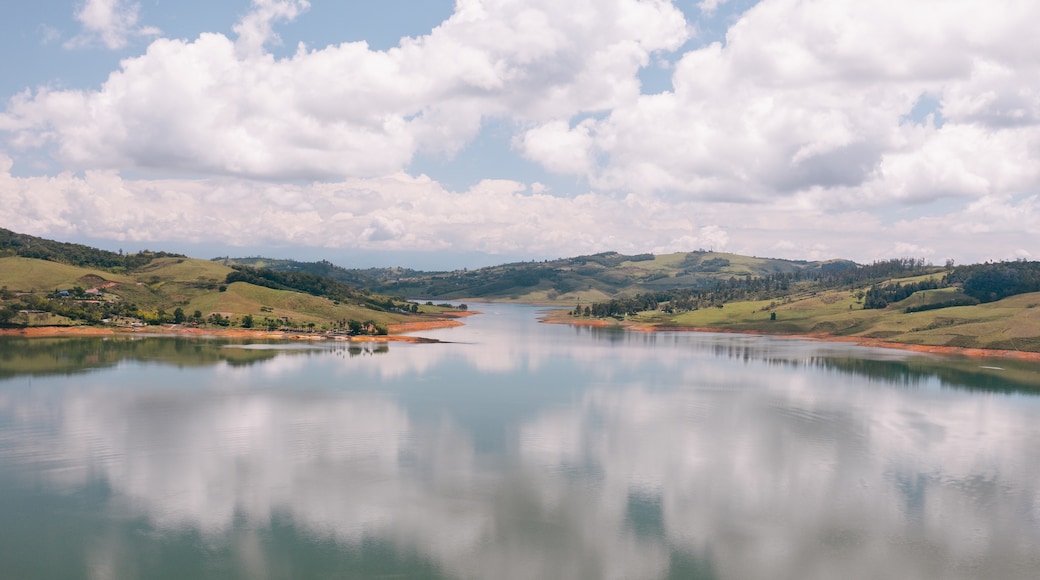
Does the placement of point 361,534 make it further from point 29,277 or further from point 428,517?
point 29,277

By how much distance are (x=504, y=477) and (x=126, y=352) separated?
104099mm

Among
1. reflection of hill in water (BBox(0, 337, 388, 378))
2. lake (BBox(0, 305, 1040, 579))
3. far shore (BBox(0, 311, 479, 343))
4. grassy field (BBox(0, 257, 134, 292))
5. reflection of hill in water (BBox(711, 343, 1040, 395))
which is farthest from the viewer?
grassy field (BBox(0, 257, 134, 292))

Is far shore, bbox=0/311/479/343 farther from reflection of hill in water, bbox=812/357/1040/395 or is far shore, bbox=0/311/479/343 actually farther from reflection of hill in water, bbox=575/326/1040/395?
reflection of hill in water, bbox=812/357/1040/395

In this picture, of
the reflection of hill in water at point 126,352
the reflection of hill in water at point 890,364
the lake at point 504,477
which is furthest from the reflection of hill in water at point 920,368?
the reflection of hill in water at point 126,352

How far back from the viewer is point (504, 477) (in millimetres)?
53438

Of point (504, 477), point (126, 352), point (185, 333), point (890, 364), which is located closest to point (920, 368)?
point (890, 364)

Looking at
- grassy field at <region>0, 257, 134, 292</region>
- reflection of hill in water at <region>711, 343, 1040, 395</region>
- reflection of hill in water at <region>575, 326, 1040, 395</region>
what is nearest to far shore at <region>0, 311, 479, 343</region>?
grassy field at <region>0, 257, 134, 292</region>

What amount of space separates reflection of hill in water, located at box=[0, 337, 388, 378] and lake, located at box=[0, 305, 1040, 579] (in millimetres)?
2676

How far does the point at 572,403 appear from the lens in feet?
285

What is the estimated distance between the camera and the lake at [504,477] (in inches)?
1545

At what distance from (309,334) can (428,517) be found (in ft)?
445

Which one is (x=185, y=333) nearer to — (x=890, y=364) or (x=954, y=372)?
(x=890, y=364)

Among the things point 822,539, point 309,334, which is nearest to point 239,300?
point 309,334

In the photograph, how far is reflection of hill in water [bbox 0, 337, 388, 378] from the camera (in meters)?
109
